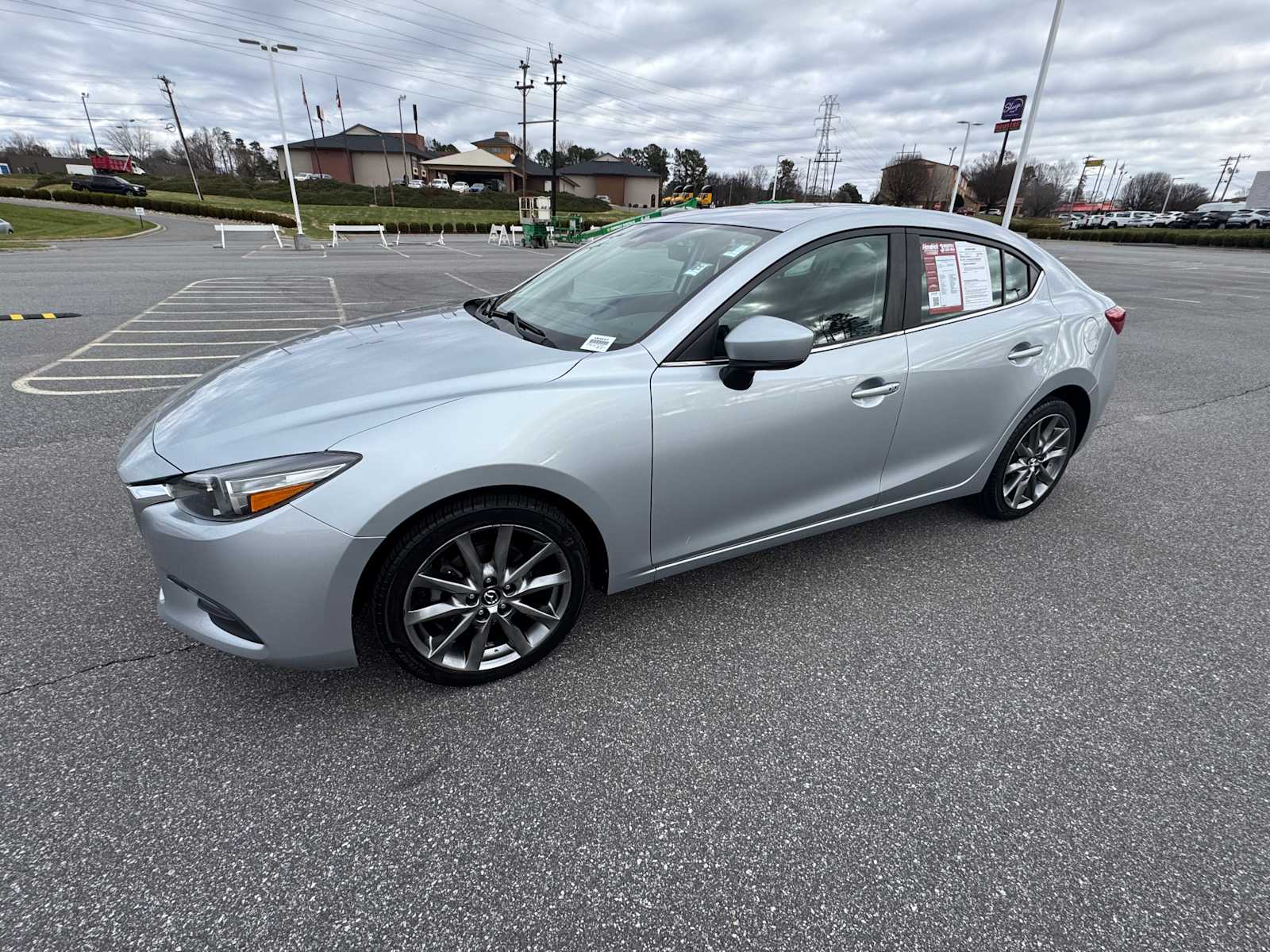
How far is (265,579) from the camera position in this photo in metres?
1.85

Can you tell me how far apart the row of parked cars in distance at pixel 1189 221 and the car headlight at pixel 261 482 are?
58.6 m

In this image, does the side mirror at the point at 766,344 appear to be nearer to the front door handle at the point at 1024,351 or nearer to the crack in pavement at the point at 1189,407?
the front door handle at the point at 1024,351

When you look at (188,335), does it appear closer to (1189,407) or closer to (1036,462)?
(1036,462)

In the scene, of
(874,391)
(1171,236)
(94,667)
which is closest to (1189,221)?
(1171,236)

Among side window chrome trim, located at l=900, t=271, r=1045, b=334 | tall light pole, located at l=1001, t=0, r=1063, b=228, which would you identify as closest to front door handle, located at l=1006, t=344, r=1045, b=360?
side window chrome trim, located at l=900, t=271, r=1045, b=334

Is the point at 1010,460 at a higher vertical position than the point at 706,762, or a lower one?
higher

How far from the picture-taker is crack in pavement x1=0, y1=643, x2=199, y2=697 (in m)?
2.19

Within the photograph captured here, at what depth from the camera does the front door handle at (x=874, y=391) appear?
2.62 metres

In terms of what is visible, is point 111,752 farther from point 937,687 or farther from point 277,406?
point 937,687

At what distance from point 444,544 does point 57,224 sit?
127 ft

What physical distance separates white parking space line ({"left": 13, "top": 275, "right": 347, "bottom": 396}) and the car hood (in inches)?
38.0

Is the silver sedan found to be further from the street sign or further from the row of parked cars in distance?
the row of parked cars in distance

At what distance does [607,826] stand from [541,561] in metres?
0.84

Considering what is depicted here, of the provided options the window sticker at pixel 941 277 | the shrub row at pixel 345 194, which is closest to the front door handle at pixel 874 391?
the window sticker at pixel 941 277
